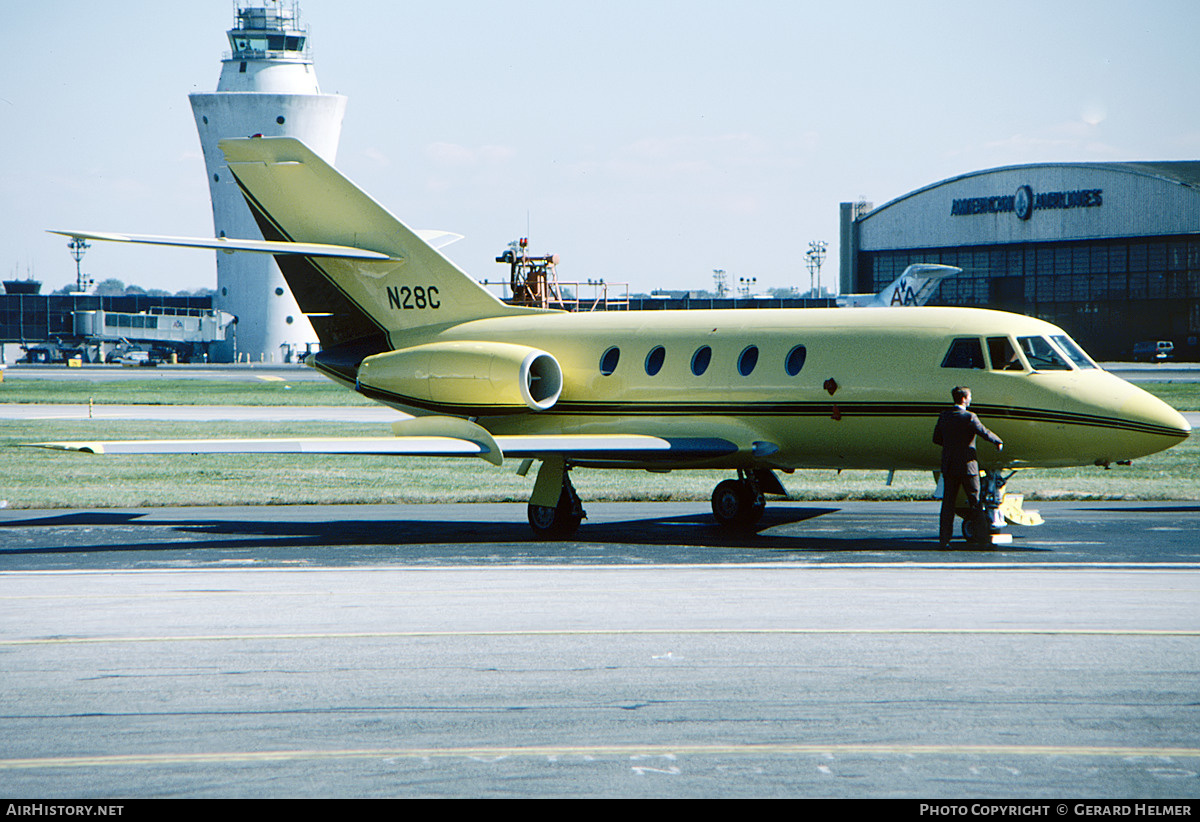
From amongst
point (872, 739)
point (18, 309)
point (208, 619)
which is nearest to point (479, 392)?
point (208, 619)

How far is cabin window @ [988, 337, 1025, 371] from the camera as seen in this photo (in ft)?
53.7

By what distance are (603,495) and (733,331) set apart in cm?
611

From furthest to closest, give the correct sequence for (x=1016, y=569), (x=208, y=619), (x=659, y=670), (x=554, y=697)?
(x=1016, y=569), (x=208, y=619), (x=659, y=670), (x=554, y=697)

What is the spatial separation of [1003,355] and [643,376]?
530 centimetres

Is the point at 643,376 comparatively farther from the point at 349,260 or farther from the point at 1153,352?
the point at 1153,352

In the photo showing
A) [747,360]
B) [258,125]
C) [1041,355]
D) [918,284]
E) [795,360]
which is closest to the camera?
[1041,355]

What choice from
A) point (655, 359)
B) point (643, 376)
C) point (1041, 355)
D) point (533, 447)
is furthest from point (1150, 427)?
point (533, 447)

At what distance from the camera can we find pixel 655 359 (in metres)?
19.1

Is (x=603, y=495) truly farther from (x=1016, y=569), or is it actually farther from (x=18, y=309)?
(x=18, y=309)

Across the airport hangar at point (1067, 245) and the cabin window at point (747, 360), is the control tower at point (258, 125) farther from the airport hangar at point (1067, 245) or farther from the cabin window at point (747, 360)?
the cabin window at point (747, 360)

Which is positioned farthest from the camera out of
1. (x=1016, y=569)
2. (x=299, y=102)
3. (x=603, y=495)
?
(x=299, y=102)

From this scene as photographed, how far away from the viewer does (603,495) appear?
23734mm

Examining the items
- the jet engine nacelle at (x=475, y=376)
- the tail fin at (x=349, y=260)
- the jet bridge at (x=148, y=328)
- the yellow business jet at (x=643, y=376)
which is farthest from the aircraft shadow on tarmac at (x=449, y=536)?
the jet bridge at (x=148, y=328)

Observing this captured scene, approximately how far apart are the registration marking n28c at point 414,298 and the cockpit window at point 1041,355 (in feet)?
31.8
